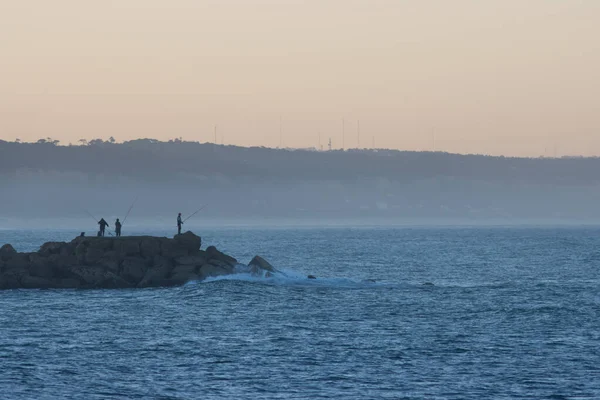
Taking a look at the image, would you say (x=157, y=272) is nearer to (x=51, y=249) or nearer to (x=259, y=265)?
(x=51, y=249)

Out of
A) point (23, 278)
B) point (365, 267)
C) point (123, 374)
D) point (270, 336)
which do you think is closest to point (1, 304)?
point (23, 278)

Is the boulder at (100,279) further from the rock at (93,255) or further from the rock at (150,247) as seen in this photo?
the rock at (150,247)

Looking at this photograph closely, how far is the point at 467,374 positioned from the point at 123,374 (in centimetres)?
1098

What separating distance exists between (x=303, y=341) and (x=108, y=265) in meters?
24.3

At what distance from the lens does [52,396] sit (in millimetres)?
29578

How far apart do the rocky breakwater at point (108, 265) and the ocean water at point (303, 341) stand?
5.68 ft

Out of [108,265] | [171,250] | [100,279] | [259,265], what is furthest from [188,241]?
[100,279]

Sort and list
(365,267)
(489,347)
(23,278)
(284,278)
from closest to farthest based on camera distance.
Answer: (489,347) → (23,278) → (284,278) → (365,267)

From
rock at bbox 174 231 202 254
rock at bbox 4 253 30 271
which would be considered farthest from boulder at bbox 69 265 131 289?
rock at bbox 174 231 202 254

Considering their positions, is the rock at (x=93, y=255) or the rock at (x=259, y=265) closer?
the rock at (x=93, y=255)

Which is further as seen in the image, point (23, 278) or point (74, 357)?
point (23, 278)

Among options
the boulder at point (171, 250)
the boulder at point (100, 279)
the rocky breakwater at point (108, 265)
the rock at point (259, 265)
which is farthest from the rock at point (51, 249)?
the rock at point (259, 265)

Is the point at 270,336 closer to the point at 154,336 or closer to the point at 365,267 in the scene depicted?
the point at 154,336

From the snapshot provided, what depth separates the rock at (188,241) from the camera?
62.6 metres
